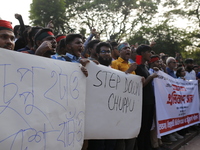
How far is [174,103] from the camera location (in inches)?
177

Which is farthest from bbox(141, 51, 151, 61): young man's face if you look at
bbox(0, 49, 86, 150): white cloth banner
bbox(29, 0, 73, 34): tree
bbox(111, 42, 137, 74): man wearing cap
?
bbox(29, 0, 73, 34): tree

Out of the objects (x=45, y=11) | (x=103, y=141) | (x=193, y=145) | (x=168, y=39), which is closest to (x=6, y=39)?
(x=103, y=141)

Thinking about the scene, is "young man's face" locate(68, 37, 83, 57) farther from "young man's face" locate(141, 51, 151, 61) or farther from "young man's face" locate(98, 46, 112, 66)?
"young man's face" locate(141, 51, 151, 61)

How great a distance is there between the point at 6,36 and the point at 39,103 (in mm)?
734

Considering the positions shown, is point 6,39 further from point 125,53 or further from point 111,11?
point 111,11

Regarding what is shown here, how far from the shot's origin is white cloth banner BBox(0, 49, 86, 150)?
1.62 metres

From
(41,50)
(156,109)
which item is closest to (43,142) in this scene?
(41,50)

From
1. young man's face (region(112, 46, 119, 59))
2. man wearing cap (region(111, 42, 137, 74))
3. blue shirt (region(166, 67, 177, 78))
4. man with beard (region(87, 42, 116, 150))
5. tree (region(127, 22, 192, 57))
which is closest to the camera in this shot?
man with beard (region(87, 42, 116, 150))

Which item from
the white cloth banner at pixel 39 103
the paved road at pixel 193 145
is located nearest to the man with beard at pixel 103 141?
the white cloth banner at pixel 39 103

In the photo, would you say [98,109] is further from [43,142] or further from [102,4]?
[102,4]

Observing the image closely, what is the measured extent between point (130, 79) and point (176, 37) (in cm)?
2267

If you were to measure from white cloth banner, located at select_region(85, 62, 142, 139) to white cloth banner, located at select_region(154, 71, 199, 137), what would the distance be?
76cm

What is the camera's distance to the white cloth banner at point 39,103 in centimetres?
162

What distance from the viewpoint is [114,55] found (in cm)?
459
